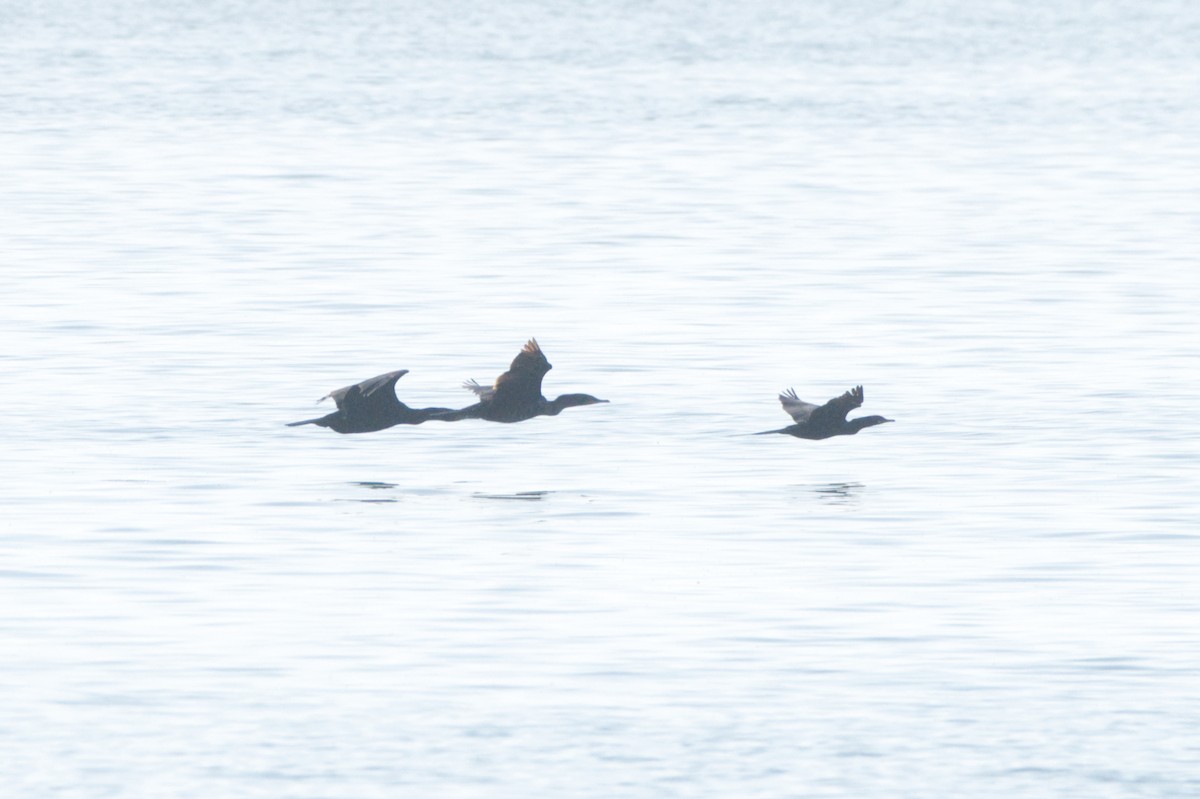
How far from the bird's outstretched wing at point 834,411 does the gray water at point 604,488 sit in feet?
1.10

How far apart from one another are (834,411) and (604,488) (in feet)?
6.27

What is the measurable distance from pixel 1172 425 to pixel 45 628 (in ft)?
32.5

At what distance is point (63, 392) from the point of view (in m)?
22.8

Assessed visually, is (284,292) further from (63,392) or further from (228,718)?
(228,718)

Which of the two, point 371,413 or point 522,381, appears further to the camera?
point 522,381

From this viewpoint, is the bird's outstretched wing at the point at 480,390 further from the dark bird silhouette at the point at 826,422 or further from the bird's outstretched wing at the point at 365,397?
the dark bird silhouette at the point at 826,422

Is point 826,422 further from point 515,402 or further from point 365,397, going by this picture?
point 365,397

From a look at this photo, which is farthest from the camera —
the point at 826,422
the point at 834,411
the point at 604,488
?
the point at 826,422

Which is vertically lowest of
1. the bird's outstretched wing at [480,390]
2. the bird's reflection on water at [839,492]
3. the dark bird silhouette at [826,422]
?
the bird's reflection on water at [839,492]

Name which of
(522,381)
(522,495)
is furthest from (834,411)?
(522,495)

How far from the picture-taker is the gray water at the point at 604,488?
42.6 ft

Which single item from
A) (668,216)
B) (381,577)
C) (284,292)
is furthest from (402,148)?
(381,577)

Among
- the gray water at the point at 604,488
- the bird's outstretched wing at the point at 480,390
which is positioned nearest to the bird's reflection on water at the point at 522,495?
the gray water at the point at 604,488

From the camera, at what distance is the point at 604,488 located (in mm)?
18703
